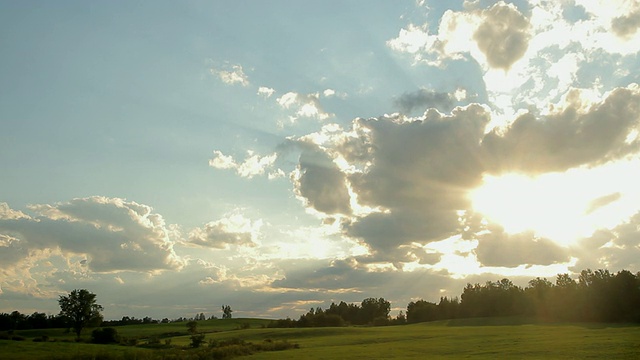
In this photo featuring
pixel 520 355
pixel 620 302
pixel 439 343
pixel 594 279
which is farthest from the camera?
pixel 594 279

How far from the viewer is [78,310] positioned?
411ft

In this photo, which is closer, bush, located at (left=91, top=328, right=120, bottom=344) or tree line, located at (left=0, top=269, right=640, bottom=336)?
bush, located at (left=91, top=328, right=120, bottom=344)

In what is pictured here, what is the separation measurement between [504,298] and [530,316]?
2126 cm

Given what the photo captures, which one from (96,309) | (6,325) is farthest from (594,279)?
(6,325)

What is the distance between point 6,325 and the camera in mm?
159750

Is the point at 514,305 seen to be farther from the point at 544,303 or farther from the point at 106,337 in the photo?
the point at 106,337

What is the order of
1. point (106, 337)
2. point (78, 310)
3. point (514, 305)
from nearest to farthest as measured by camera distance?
point (106, 337)
point (78, 310)
point (514, 305)

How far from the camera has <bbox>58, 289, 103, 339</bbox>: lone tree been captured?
12481 centimetres

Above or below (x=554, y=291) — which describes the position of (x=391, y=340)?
below

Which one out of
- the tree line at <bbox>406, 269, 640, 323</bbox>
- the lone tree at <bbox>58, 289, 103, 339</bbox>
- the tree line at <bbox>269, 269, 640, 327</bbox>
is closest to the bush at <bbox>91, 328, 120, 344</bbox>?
the lone tree at <bbox>58, 289, 103, 339</bbox>

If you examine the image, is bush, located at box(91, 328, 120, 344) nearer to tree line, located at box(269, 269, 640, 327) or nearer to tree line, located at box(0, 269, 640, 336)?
tree line, located at box(0, 269, 640, 336)

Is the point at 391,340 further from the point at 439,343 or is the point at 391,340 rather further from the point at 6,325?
the point at 6,325

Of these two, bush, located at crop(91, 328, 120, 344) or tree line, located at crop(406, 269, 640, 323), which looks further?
tree line, located at crop(406, 269, 640, 323)

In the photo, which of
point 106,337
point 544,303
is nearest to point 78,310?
point 106,337
